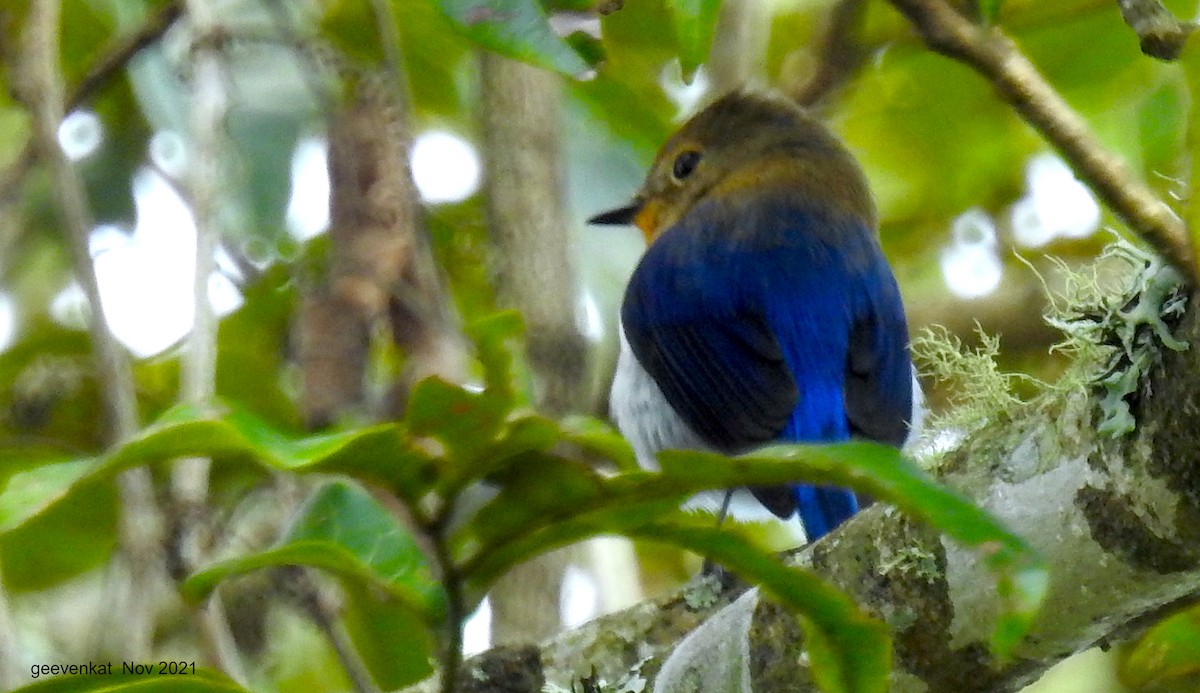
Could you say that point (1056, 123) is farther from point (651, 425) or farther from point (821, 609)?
point (651, 425)

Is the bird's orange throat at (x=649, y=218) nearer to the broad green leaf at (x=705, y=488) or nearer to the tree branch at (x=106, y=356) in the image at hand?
the tree branch at (x=106, y=356)

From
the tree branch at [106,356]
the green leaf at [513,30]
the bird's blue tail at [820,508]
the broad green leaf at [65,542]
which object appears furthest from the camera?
the broad green leaf at [65,542]

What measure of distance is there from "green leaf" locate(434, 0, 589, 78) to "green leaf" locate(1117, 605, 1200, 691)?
47.5 inches

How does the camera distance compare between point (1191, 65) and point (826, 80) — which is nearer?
point (1191, 65)

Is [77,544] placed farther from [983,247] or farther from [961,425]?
[983,247]

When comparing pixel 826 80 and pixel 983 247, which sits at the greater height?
pixel 826 80

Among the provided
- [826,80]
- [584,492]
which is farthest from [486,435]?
[826,80]

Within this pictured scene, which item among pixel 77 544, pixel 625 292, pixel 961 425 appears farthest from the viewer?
pixel 625 292

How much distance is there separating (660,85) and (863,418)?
1.77 m

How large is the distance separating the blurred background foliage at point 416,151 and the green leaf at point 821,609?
111cm

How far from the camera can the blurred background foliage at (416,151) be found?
345cm

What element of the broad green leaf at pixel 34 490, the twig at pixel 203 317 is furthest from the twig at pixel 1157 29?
the twig at pixel 203 317

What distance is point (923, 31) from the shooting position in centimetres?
175

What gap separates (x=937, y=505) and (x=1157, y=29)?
51cm
